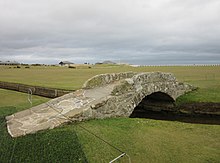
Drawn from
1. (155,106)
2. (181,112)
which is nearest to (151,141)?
(181,112)

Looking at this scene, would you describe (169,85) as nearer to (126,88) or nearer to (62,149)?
(126,88)

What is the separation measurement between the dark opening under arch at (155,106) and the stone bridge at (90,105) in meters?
3.81

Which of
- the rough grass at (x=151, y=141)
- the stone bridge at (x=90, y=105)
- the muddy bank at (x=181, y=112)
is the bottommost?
the muddy bank at (x=181, y=112)

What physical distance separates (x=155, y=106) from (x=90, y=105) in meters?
11.0

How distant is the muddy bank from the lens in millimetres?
18031

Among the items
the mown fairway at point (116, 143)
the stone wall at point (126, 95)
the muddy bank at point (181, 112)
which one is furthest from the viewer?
the muddy bank at point (181, 112)

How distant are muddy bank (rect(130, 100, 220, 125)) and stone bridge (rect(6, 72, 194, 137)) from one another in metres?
3.85

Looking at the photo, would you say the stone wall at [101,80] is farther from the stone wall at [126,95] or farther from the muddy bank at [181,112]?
the muddy bank at [181,112]

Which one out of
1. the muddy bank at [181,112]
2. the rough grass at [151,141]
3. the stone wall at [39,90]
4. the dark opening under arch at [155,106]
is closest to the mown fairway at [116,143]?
the rough grass at [151,141]

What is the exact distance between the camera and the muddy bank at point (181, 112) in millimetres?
18031

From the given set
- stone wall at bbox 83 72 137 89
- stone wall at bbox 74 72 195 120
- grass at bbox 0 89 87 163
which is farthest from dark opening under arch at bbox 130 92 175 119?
grass at bbox 0 89 87 163

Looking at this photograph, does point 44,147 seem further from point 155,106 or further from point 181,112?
point 155,106

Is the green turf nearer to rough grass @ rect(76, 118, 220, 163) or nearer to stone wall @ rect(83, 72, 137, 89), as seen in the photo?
rough grass @ rect(76, 118, 220, 163)

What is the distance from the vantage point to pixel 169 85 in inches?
729
